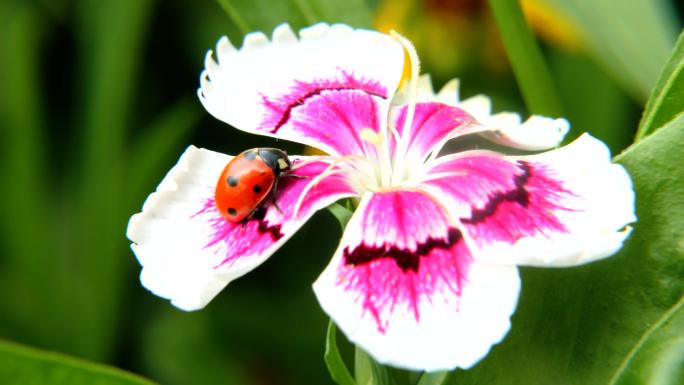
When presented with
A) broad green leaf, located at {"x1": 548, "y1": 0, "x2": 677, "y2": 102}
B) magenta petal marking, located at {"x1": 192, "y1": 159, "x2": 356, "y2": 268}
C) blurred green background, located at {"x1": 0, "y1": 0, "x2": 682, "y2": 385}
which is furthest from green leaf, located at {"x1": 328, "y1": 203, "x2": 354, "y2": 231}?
blurred green background, located at {"x1": 0, "y1": 0, "x2": 682, "y2": 385}

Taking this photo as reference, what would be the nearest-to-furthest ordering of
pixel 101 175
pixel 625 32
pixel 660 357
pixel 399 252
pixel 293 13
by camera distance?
pixel 660 357 → pixel 399 252 → pixel 293 13 → pixel 625 32 → pixel 101 175

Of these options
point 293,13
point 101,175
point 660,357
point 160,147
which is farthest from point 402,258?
point 101,175

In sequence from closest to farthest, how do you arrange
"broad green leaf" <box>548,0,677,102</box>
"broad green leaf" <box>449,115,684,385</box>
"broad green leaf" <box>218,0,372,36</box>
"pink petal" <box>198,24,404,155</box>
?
"broad green leaf" <box>449,115,684,385</box> → "pink petal" <box>198,24,404,155</box> → "broad green leaf" <box>218,0,372,36</box> → "broad green leaf" <box>548,0,677,102</box>

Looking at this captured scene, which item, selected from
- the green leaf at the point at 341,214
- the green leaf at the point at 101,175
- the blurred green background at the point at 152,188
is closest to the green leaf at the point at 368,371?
the green leaf at the point at 341,214

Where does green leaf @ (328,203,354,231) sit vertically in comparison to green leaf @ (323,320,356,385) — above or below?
above

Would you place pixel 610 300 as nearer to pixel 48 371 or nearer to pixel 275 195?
pixel 275 195

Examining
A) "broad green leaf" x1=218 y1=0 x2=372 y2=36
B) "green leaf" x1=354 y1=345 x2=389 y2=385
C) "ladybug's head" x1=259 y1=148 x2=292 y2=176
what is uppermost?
"broad green leaf" x1=218 y1=0 x2=372 y2=36

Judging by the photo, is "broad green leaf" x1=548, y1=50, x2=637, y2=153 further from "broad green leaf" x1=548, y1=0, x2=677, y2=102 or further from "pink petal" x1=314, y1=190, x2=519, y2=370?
"pink petal" x1=314, y1=190, x2=519, y2=370

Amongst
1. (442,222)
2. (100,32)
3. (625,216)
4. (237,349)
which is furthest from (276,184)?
(100,32)
